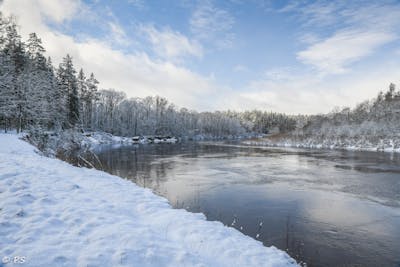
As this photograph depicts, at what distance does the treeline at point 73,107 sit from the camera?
27812 millimetres

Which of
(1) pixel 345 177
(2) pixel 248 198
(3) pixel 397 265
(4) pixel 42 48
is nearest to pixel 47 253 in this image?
(3) pixel 397 265

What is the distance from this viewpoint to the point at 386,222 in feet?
29.5

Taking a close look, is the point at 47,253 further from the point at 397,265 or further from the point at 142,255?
the point at 397,265

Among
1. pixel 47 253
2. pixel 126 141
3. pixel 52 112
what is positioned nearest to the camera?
pixel 47 253

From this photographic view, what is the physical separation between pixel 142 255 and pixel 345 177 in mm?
17537

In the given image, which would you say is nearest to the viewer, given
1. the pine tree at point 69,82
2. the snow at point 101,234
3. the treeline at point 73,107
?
the snow at point 101,234

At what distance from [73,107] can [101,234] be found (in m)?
46.6

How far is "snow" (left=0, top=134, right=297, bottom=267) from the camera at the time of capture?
4.00 metres

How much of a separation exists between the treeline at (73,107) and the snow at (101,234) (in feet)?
56.7

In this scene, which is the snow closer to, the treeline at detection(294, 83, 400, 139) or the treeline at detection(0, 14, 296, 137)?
the treeline at detection(0, 14, 296, 137)

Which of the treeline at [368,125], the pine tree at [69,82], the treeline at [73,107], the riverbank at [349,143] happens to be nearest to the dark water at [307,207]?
the treeline at [73,107]

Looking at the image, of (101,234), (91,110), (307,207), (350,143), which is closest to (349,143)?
(350,143)

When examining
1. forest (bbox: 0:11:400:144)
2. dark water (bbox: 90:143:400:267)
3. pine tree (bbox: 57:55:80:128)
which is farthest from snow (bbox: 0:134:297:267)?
pine tree (bbox: 57:55:80:128)

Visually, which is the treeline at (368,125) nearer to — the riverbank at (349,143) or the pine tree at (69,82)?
the riverbank at (349,143)
